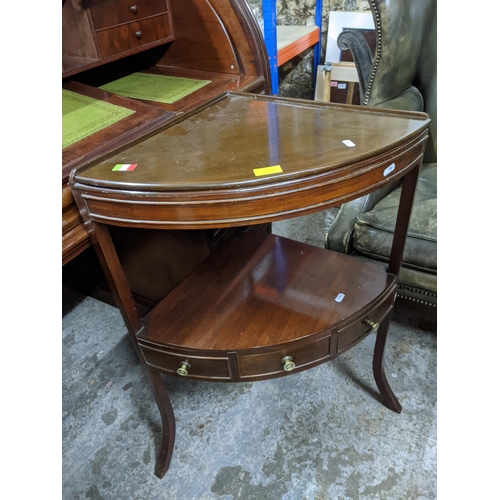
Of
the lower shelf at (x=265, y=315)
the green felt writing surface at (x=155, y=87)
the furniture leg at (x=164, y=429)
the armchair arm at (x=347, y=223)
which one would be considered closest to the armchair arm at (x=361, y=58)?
the armchair arm at (x=347, y=223)

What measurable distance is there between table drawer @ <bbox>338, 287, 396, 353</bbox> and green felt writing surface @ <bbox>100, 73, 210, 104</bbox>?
26.6 inches

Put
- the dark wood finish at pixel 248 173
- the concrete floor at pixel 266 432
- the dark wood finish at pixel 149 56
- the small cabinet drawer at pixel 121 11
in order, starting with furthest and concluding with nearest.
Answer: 1. the concrete floor at pixel 266 432
2. the small cabinet drawer at pixel 121 11
3. the dark wood finish at pixel 149 56
4. the dark wood finish at pixel 248 173

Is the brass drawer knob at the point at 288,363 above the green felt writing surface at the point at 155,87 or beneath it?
beneath

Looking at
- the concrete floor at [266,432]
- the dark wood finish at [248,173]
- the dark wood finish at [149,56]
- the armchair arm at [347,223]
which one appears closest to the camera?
the dark wood finish at [248,173]

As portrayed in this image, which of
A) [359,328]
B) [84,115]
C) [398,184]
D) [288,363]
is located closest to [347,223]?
[398,184]

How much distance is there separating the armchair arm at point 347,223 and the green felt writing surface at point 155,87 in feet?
1.83

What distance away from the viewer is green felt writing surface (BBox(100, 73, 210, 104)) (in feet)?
3.20

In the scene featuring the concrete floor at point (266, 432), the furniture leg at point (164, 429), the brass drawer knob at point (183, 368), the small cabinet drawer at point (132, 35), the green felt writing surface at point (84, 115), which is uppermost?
the small cabinet drawer at point (132, 35)

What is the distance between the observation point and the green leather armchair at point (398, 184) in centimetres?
107

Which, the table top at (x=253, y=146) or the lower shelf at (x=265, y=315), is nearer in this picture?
the table top at (x=253, y=146)

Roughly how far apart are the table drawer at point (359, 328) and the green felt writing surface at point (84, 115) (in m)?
0.66

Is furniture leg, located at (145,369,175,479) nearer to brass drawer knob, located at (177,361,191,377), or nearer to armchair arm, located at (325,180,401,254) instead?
brass drawer knob, located at (177,361,191,377)

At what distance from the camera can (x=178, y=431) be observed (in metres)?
1.14

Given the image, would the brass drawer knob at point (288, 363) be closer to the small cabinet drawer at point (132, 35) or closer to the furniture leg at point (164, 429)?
the furniture leg at point (164, 429)
